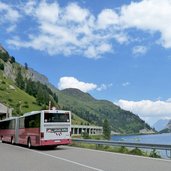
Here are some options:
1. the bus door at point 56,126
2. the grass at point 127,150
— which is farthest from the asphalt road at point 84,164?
the bus door at point 56,126

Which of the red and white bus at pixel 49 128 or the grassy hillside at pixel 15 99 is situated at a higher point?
the grassy hillside at pixel 15 99

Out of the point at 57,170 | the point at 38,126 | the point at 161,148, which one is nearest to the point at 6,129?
the point at 38,126

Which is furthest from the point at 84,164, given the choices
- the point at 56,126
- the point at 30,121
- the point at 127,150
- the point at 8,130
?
the point at 8,130

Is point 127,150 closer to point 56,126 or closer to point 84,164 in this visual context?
point 56,126

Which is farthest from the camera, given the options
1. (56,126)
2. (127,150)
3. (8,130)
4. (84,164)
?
(8,130)

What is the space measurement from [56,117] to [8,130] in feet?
41.3

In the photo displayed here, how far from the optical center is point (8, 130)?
38344 mm

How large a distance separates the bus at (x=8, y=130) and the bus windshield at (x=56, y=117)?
8651mm

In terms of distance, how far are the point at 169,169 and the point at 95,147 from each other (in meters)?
14.4

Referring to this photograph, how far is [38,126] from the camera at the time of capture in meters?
26.8

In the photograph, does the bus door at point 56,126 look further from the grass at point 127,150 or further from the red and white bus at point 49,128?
the grass at point 127,150

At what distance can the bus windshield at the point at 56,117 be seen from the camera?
2670 cm

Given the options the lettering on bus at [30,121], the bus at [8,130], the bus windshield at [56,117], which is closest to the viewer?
the bus windshield at [56,117]

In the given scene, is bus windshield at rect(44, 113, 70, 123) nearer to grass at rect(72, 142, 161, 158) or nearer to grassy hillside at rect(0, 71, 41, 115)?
grass at rect(72, 142, 161, 158)
